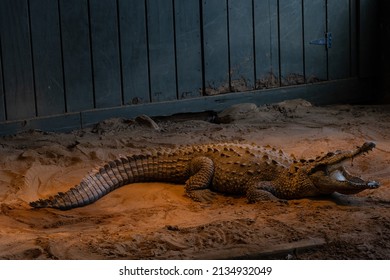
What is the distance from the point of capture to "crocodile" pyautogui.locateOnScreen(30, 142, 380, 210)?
4652 millimetres

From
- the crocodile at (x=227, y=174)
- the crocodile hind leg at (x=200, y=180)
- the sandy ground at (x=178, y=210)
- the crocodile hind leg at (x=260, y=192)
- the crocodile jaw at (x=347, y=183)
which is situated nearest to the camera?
the sandy ground at (x=178, y=210)

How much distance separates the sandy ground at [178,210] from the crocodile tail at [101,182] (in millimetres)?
63

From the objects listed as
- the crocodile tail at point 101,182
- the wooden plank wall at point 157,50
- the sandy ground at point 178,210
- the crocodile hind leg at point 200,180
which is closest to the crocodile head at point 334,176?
the sandy ground at point 178,210

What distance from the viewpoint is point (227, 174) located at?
199 inches

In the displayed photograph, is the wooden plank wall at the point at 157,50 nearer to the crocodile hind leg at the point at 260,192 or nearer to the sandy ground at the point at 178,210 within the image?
the sandy ground at the point at 178,210

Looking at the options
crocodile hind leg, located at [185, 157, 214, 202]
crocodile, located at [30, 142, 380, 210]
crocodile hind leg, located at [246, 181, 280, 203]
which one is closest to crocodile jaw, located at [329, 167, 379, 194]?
crocodile, located at [30, 142, 380, 210]

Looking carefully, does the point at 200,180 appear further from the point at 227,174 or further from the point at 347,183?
the point at 347,183

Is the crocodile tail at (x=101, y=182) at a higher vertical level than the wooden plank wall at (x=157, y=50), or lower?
lower

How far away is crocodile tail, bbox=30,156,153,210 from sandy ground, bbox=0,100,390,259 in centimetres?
6

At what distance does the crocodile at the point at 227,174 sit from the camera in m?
4.65

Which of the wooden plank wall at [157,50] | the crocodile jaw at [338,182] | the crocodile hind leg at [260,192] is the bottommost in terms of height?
the crocodile hind leg at [260,192]

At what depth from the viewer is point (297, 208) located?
4477 mm
